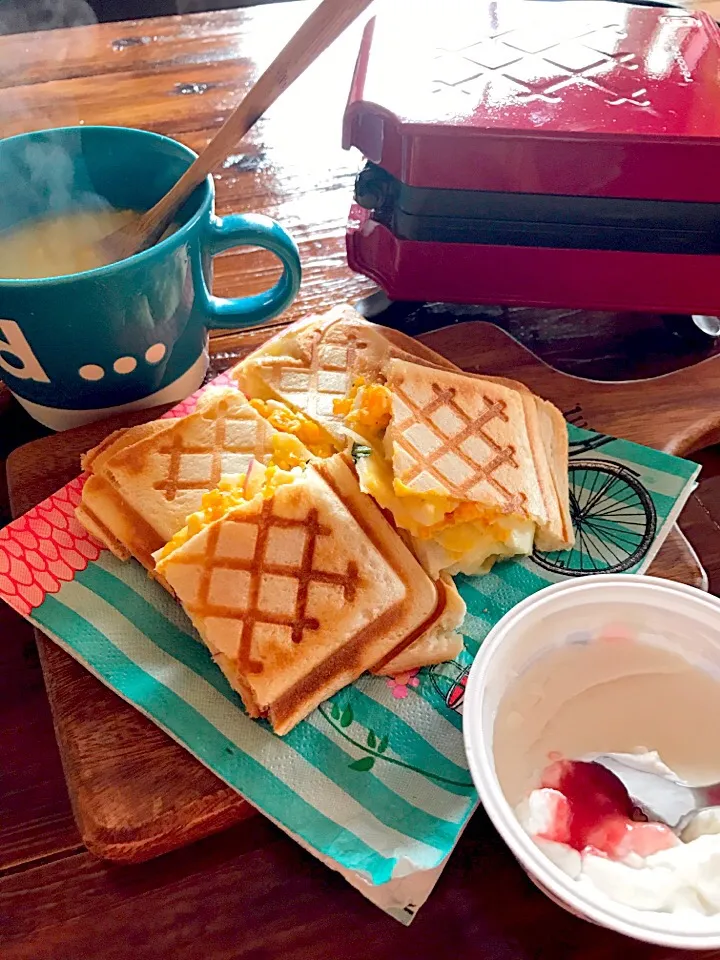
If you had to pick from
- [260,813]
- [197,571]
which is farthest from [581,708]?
[197,571]

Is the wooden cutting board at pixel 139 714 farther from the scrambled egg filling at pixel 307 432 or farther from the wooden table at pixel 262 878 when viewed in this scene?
the scrambled egg filling at pixel 307 432

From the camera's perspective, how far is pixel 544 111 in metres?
1.09

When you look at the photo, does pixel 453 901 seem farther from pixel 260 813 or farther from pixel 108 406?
pixel 108 406

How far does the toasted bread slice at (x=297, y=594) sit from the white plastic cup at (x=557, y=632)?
Answer: 0.50 feet

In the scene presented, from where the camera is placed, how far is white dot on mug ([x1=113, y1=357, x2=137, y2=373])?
109 cm

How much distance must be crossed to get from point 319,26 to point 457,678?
32.4 inches

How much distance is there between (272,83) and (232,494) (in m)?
0.54

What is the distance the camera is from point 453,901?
2.69ft

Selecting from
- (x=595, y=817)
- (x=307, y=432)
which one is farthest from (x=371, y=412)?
(x=595, y=817)

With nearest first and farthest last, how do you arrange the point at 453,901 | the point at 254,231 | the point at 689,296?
the point at 453,901, the point at 254,231, the point at 689,296

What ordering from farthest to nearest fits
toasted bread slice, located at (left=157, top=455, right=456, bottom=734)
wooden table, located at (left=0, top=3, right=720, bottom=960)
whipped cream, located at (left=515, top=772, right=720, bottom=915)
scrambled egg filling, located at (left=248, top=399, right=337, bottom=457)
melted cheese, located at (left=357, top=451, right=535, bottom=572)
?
scrambled egg filling, located at (left=248, top=399, right=337, bottom=457), melted cheese, located at (left=357, top=451, right=535, bottom=572), toasted bread slice, located at (left=157, top=455, right=456, bottom=734), wooden table, located at (left=0, top=3, right=720, bottom=960), whipped cream, located at (left=515, top=772, right=720, bottom=915)

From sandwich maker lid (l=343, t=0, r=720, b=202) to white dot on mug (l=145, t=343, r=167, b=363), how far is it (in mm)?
413

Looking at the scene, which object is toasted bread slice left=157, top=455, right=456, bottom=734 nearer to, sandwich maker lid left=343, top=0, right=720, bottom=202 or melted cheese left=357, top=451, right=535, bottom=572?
melted cheese left=357, top=451, right=535, bottom=572

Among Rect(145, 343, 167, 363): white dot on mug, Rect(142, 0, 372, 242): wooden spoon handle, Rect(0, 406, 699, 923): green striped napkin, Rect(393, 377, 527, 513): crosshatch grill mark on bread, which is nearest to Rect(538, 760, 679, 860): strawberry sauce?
Rect(0, 406, 699, 923): green striped napkin
